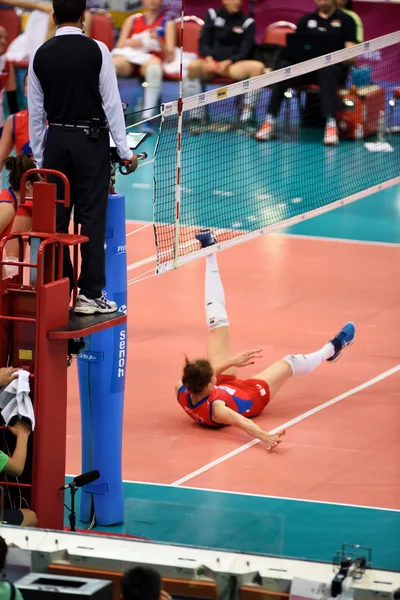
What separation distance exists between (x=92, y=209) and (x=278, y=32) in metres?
15.9

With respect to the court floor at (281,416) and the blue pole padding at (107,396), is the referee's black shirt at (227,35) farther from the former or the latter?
the blue pole padding at (107,396)

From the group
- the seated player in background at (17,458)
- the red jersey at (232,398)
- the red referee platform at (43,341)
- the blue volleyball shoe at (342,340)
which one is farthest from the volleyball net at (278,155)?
the seated player in background at (17,458)

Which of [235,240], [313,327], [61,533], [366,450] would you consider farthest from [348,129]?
[61,533]

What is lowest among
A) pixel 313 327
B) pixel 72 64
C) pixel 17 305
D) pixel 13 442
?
pixel 313 327

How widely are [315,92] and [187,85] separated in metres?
2.79

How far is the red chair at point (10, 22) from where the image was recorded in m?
24.5

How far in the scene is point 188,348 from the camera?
1235 cm

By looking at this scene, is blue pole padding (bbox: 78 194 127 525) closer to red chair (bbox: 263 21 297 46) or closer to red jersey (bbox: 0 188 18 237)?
red jersey (bbox: 0 188 18 237)

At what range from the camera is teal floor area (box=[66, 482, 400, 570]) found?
27.6 ft

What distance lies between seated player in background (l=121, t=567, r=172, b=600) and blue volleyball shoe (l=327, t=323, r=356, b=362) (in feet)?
20.4

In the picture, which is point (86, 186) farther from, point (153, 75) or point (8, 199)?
point (153, 75)

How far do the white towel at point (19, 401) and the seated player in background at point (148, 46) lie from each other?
52.4 ft

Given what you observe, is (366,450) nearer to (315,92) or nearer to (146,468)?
(146,468)

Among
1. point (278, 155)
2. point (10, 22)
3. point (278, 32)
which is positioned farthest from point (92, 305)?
point (10, 22)
